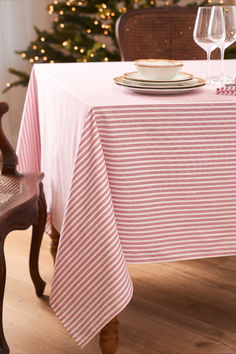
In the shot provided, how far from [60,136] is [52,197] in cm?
24

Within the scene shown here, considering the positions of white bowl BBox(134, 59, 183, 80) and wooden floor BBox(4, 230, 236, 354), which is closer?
white bowl BBox(134, 59, 183, 80)

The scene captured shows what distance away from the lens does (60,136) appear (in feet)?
5.44

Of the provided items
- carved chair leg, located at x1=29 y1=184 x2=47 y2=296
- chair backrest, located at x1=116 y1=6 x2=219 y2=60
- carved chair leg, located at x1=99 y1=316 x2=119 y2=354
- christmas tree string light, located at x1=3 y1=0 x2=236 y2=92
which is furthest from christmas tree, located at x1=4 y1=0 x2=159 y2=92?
carved chair leg, located at x1=99 y1=316 x2=119 y2=354

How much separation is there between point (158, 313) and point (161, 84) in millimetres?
747

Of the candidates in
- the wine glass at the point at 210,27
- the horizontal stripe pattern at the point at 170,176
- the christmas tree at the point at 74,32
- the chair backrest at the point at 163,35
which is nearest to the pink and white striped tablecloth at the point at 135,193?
the horizontal stripe pattern at the point at 170,176

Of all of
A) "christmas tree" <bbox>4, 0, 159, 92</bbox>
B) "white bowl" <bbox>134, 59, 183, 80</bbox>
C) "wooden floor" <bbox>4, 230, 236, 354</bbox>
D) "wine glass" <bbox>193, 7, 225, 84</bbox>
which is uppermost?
"wine glass" <bbox>193, 7, 225, 84</bbox>

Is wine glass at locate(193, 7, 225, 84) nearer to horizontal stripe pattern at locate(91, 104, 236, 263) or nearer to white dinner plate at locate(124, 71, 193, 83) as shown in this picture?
white dinner plate at locate(124, 71, 193, 83)

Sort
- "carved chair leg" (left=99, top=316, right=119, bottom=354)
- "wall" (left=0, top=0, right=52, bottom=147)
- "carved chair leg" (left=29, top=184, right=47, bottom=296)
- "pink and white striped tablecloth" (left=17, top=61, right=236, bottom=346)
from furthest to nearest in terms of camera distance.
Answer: "wall" (left=0, top=0, right=52, bottom=147), "carved chair leg" (left=29, top=184, right=47, bottom=296), "carved chair leg" (left=99, top=316, right=119, bottom=354), "pink and white striped tablecloth" (left=17, top=61, right=236, bottom=346)

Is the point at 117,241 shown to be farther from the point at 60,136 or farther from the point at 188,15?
the point at 188,15

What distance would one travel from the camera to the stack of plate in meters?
1.44

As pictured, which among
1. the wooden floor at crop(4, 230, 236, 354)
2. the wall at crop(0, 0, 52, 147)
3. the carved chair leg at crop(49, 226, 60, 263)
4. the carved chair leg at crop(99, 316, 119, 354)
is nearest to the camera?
the carved chair leg at crop(99, 316, 119, 354)

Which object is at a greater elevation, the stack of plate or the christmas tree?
the stack of plate

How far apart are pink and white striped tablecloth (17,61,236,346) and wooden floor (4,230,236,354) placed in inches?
12.7

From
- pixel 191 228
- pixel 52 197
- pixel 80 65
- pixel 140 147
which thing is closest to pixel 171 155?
pixel 140 147
